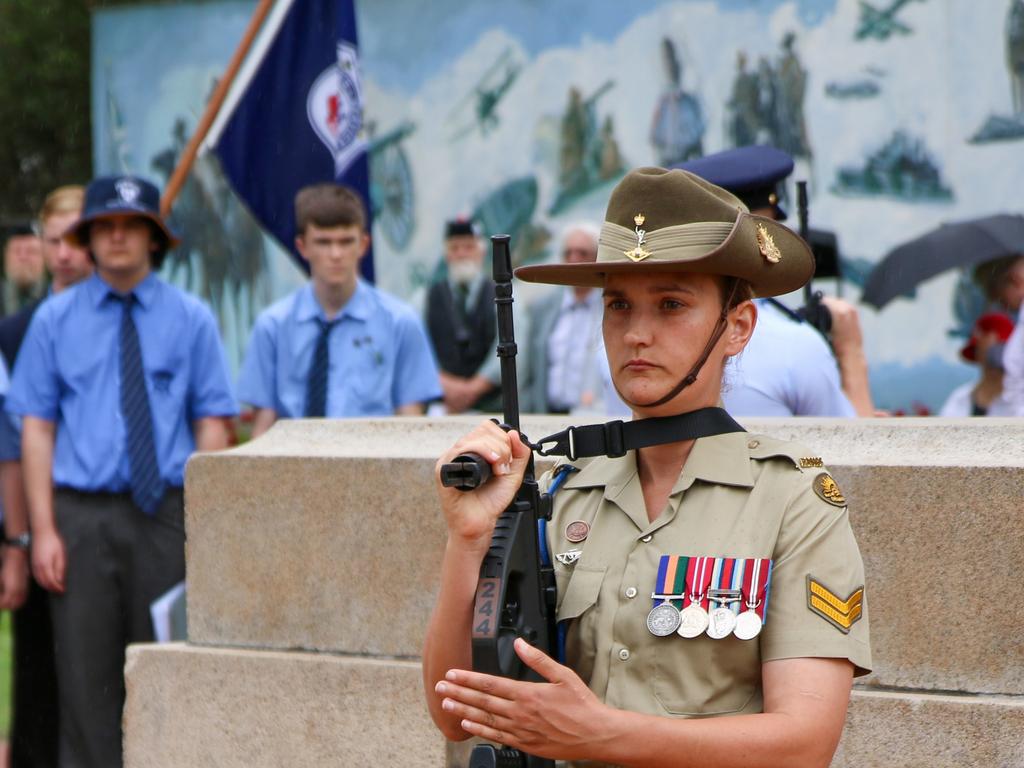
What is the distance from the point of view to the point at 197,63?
13820 millimetres

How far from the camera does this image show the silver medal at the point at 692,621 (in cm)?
269

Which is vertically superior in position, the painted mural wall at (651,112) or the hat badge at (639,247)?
the painted mural wall at (651,112)

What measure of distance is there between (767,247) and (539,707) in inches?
36.4

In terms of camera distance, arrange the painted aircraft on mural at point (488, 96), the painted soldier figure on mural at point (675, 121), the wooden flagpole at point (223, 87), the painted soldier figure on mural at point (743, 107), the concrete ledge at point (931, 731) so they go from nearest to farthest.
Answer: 1. the concrete ledge at point (931, 731)
2. the wooden flagpole at point (223, 87)
3. the painted soldier figure on mural at point (743, 107)
4. the painted soldier figure on mural at point (675, 121)
5. the painted aircraft on mural at point (488, 96)

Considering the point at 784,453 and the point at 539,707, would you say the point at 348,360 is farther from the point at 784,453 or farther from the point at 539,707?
the point at 539,707

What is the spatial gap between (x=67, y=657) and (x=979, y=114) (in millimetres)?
6977

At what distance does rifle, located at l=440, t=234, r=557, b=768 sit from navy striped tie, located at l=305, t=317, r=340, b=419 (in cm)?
344

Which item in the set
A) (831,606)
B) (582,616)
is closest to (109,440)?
(582,616)

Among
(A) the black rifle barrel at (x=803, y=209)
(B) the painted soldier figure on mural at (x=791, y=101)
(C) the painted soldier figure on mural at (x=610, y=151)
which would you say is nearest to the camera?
(A) the black rifle barrel at (x=803, y=209)

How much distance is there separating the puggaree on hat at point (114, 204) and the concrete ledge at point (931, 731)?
3721 mm

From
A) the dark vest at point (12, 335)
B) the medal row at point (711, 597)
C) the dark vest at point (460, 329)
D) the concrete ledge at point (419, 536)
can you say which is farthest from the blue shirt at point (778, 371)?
the dark vest at point (460, 329)

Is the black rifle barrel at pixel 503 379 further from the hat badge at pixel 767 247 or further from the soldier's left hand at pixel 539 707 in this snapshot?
the hat badge at pixel 767 247

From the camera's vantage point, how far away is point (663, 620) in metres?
2.72

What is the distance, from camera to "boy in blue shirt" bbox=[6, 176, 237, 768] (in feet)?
19.2
